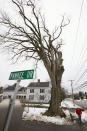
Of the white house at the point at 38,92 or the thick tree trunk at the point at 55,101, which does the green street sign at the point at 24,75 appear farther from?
the white house at the point at 38,92

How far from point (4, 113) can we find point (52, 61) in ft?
37.0

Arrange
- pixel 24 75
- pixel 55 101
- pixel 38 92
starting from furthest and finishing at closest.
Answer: pixel 38 92 → pixel 55 101 → pixel 24 75

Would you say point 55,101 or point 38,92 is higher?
point 38,92

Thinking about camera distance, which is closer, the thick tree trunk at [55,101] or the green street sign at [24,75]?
the green street sign at [24,75]

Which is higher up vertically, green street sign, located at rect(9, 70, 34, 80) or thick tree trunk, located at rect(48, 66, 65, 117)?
green street sign, located at rect(9, 70, 34, 80)

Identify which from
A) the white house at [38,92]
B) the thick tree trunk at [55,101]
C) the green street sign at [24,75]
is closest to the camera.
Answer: the green street sign at [24,75]

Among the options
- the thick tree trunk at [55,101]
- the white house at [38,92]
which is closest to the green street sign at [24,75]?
the thick tree trunk at [55,101]

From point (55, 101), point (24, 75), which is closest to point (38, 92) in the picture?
point (55, 101)

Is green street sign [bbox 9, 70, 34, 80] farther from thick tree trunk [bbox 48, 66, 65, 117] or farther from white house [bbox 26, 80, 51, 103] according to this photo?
white house [bbox 26, 80, 51, 103]

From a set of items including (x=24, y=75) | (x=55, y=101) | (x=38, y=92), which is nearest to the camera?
(x=24, y=75)

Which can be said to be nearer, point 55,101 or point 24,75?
point 24,75

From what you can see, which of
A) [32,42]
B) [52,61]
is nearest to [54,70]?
[52,61]

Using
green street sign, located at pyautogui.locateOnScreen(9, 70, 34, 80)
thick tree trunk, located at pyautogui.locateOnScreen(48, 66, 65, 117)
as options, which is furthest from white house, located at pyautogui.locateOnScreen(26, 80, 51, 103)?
green street sign, located at pyautogui.locateOnScreen(9, 70, 34, 80)

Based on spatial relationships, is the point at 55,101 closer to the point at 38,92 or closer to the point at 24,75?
the point at 24,75
